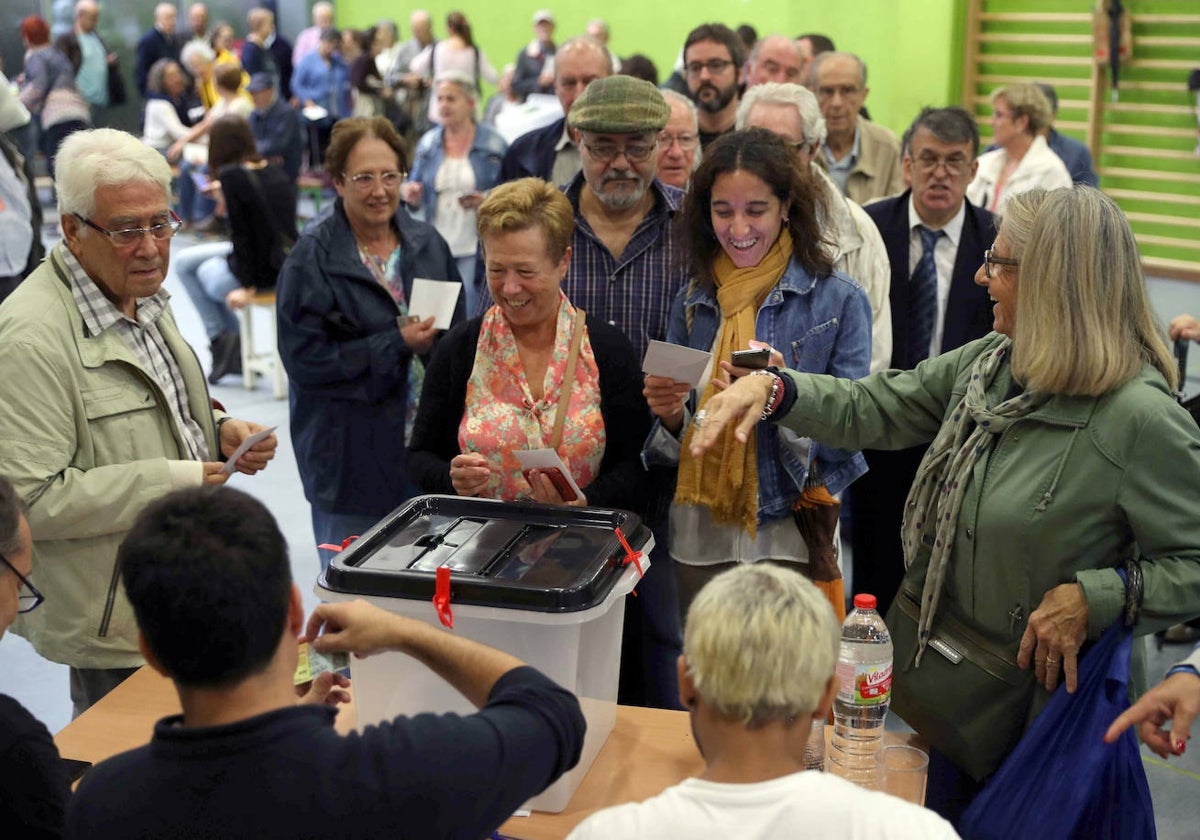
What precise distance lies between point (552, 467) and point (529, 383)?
1.21 feet

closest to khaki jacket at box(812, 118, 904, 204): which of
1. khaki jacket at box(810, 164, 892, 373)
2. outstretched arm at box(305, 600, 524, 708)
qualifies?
khaki jacket at box(810, 164, 892, 373)

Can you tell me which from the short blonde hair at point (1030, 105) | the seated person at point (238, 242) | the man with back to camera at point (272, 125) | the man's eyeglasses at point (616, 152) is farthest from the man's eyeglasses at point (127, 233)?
the man with back to camera at point (272, 125)

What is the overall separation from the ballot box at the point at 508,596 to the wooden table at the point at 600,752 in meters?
0.03

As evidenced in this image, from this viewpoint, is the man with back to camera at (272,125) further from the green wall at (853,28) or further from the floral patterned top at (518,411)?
the floral patterned top at (518,411)

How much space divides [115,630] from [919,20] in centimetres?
1102

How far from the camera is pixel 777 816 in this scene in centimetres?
138

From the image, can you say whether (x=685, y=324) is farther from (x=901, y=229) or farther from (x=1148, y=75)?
(x=1148, y=75)

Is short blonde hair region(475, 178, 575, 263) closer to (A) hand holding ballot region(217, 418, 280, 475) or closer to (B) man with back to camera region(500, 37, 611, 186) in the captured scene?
(A) hand holding ballot region(217, 418, 280, 475)

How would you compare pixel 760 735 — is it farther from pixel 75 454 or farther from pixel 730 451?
pixel 75 454

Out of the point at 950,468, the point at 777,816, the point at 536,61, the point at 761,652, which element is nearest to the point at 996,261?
the point at 950,468

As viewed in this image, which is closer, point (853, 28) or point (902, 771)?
point (902, 771)

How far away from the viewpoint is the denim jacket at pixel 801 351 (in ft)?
9.61

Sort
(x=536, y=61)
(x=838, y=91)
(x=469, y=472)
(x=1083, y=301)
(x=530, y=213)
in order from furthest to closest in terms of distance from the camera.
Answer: (x=536, y=61), (x=838, y=91), (x=530, y=213), (x=469, y=472), (x=1083, y=301)

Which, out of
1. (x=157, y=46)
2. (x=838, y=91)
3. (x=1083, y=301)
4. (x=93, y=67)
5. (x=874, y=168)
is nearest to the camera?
(x=1083, y=301)
